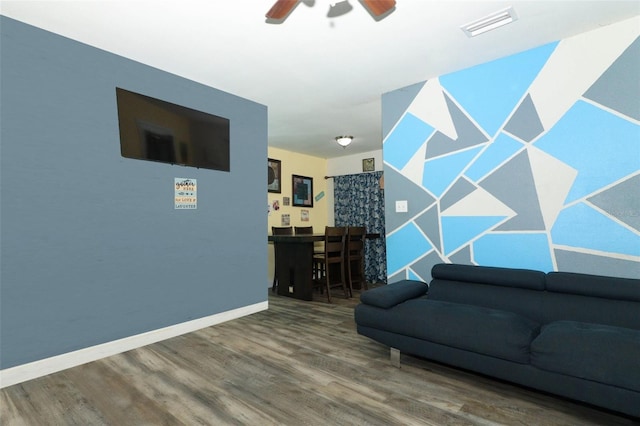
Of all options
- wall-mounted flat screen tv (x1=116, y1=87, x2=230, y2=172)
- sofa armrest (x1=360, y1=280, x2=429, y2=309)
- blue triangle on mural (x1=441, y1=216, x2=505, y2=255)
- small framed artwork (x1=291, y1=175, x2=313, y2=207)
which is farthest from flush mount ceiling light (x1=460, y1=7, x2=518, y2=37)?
small framed artwork (x1=291, y1=175, x2=313, y2=207)

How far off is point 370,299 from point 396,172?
162 centimetres

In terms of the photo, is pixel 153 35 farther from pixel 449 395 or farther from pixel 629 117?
pixel 629 117

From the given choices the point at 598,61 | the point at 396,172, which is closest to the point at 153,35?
the point at 396,172

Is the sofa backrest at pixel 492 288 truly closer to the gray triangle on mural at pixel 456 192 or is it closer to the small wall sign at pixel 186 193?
the gray triangle on mural at pixel 456 192

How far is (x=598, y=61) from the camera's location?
2.44 meters

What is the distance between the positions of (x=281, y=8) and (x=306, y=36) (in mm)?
622

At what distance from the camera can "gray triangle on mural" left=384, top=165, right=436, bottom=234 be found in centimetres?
333

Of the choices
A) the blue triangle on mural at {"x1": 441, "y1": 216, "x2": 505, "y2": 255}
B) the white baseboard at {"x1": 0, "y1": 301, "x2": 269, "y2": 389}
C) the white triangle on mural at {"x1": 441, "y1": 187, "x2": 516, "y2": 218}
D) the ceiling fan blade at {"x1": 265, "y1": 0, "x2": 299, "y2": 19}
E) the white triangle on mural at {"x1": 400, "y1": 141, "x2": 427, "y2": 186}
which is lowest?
the white baseboard at {"x1": 0, "y1": 301, "x2": 269, "y2": 389}

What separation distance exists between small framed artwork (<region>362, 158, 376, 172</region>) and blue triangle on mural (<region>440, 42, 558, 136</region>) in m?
3.09

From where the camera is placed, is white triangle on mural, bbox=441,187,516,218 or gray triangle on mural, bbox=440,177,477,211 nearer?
white triangle on mural, bbox=441,187,516,218

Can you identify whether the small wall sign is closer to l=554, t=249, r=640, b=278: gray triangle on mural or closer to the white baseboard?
the white baseboard

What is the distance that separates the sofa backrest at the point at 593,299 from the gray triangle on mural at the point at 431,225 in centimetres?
105

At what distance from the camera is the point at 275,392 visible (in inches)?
78.5

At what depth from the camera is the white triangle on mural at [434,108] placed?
3170mm
